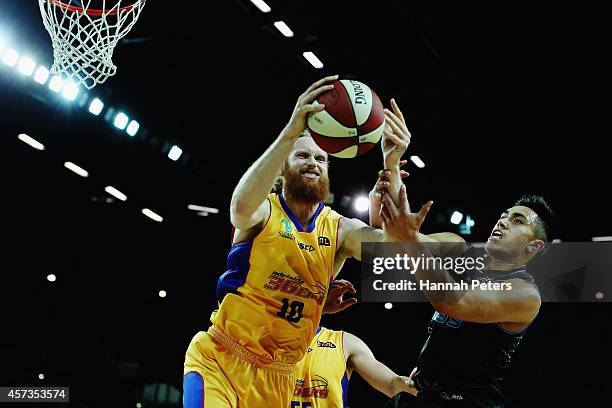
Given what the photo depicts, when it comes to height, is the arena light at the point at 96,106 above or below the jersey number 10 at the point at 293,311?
above

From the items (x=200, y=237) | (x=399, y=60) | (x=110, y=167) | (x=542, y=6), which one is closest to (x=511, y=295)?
(x=542, y=6)

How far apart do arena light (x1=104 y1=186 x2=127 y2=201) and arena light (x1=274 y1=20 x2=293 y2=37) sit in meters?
5.17

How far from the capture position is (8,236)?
12.5 metres

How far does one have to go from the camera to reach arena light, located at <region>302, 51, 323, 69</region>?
28.0 feet

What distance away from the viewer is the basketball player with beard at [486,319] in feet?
11.5

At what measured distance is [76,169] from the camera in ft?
37.6

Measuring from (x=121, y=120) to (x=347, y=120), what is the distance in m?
6.94

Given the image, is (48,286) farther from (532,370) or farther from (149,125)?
(532,370)

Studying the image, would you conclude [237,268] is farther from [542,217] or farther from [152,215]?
[152,215]

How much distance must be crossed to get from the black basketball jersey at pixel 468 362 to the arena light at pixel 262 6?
15.9 ft

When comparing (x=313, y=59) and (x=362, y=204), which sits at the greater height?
(x=313, y=59)

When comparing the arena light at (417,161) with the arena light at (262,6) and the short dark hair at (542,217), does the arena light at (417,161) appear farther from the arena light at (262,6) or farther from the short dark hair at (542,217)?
the short dark hair at (542,217)

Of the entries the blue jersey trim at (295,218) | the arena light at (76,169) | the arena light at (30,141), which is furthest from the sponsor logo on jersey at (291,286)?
the arena light at (76,169)

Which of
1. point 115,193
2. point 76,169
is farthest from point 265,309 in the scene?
point 115,193
